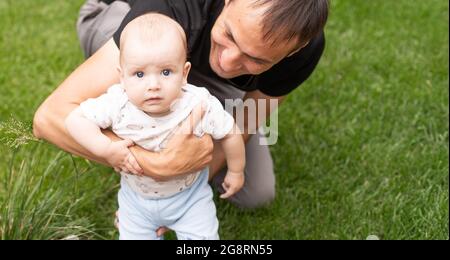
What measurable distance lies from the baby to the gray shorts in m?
0.42

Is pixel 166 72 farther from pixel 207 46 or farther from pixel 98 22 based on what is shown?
pixel 98 22

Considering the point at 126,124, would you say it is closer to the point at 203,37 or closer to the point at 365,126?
the point at 203,37

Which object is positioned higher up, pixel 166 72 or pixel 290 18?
pixel 290 18

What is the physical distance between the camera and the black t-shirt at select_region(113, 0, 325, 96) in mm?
2322

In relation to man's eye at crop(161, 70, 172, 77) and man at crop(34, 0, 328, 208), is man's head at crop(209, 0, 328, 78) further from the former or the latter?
man's eye at crop(161, 70, 172, 77)

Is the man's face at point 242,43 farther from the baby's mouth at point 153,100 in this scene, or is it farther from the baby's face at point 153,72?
the baby's mouth at point 153,100

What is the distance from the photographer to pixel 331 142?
3.53 meters

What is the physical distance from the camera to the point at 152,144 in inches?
88.6

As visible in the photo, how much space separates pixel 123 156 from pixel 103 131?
0.10 m

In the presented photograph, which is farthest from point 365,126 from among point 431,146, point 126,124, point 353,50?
point 126,124

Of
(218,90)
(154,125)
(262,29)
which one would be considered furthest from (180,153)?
(218,90)
